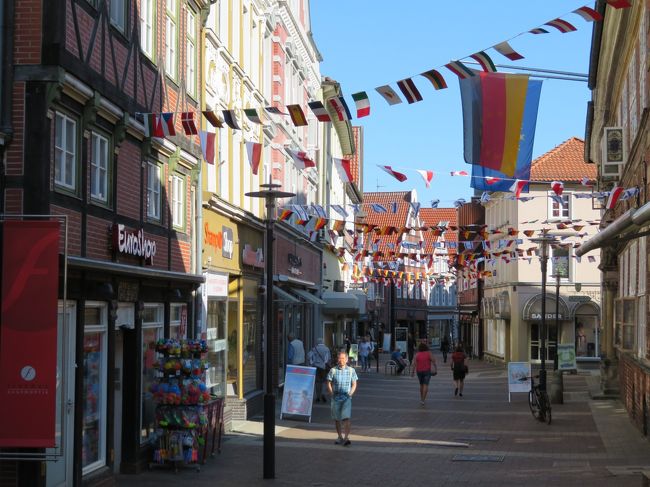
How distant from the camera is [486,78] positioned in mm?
16359

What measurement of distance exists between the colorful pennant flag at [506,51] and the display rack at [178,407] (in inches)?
257

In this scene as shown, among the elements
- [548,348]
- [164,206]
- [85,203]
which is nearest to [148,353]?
[164,206]

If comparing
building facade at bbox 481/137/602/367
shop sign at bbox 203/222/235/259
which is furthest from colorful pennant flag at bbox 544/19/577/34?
building facade at bbox 481/137/602/367

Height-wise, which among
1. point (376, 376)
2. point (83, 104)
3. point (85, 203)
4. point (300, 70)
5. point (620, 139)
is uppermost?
point (300, 70)

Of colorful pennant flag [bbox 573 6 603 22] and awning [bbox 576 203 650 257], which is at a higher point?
colorful pennant flag [bbox 573 6 603 22]

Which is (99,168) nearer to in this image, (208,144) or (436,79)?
(208,144)

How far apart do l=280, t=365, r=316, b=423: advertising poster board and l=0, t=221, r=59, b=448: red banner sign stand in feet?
40.6

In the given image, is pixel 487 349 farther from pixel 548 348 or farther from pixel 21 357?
pixel 21 357

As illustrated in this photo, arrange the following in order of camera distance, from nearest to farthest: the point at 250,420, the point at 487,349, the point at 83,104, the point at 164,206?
the point at 83,104
the point at 164,206
the point at 250,420
the point at 487,349

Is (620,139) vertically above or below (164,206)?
above

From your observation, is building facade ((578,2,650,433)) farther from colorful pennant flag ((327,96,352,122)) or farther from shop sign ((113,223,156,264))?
shop sign ((113,223,156,264))

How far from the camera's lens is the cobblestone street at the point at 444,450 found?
51.6 ft

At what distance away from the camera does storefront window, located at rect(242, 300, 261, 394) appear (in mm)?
25753

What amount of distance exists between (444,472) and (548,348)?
3794 centimetres
